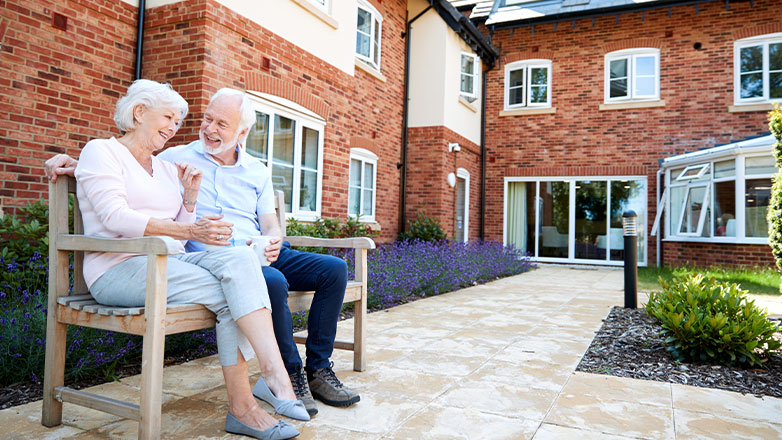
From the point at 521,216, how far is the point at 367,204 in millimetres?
5058

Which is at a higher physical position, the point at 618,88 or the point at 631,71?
the point at 631,71

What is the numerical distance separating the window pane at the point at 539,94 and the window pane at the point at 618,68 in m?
1.43

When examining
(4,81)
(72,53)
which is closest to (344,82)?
(72,53)

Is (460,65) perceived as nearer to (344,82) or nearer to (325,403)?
(344,82)

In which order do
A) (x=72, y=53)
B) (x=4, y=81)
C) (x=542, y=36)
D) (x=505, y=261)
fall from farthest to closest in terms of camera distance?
(x=542, y=36) < (x=505, y=261) < (x=72, y=53) < (x=4, y=81)

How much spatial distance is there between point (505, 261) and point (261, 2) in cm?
584

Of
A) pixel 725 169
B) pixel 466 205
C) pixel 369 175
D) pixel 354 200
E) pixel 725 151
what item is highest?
pixel 725 151

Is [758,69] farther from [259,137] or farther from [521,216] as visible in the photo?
[259,137]

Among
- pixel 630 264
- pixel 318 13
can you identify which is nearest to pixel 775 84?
pixel 630 264

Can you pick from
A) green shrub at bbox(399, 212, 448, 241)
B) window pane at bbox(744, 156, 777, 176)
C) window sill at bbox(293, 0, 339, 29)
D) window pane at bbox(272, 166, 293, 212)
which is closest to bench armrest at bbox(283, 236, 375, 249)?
window pane at bbox(272, 166, 293, 212)

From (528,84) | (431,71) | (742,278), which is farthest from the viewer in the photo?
(528,84)

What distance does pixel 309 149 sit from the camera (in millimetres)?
6414

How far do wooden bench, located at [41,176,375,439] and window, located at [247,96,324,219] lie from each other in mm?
3607

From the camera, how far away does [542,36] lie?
38.7ft
